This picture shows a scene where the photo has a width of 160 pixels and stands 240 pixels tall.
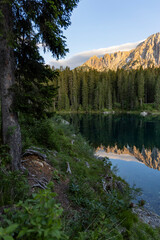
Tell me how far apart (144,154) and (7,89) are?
14.0 meters

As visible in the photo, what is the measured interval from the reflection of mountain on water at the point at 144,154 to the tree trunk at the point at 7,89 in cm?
1112

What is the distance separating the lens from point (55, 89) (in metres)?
4.50

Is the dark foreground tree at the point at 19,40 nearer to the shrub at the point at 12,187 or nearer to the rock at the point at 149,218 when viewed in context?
the shrub at the point at 12,187

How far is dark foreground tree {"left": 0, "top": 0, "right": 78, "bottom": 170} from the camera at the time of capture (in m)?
4.09

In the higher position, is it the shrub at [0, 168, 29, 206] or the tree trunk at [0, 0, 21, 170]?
the tree trunk at [0, 0, 21, 170]

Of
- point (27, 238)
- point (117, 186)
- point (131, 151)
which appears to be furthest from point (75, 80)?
point (27, 238)

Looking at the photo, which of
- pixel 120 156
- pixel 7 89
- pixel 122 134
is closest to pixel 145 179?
pixel 120 156

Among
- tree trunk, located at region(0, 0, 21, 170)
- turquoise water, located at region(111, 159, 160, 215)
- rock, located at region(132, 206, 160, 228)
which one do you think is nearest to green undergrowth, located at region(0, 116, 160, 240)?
rock, located at region(132, 206, 160, 228)

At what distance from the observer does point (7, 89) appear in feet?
13.6

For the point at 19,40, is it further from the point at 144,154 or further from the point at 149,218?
the point at 144,154

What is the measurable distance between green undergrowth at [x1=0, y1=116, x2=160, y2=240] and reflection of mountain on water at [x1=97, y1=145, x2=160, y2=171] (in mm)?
Result: 5884

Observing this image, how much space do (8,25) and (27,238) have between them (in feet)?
16.3

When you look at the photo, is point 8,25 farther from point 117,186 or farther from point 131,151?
point 131,151

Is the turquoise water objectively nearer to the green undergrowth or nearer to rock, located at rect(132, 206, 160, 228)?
rock, located at rect(132, 206, 160, 228)
